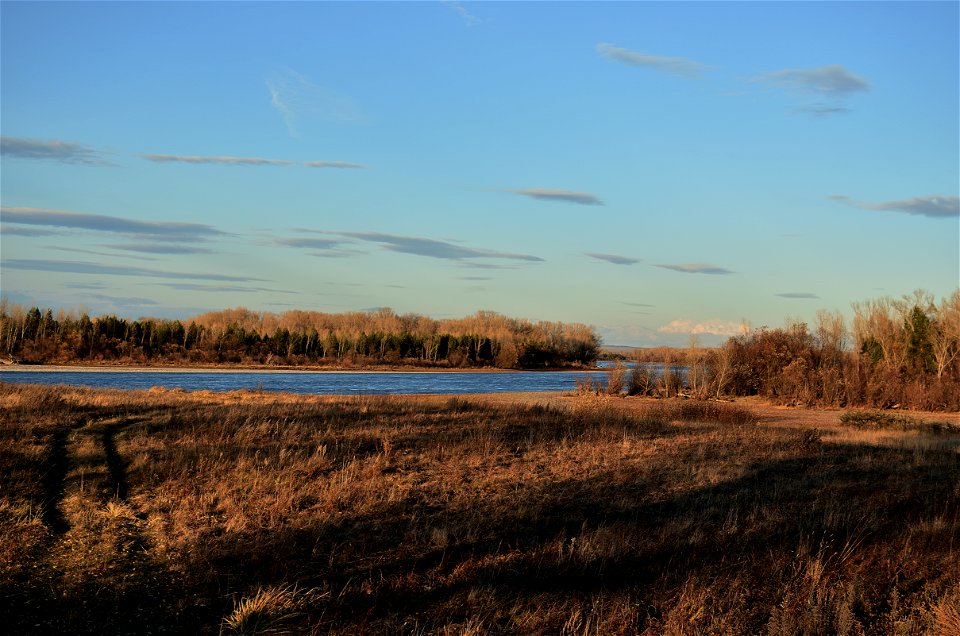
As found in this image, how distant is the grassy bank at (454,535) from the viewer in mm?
6570

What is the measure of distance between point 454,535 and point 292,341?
10125 centimetres

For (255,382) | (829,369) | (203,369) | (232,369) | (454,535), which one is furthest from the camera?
(232,369)

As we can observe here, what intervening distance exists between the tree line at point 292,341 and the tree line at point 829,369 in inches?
2409

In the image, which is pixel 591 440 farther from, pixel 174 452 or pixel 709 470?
pixel 174 452

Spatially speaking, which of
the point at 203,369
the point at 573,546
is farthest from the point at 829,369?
the point at 203,369

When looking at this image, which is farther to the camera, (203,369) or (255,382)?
(203,369)

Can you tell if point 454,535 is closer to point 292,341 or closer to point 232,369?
point 232,369

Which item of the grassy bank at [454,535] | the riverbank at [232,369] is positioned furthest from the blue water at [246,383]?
the grassy bank at [454,535]

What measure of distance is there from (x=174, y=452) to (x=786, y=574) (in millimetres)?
10184

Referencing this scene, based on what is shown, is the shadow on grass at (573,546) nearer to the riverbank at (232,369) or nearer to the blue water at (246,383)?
the blue water at (246,383)

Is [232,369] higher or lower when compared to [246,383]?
lower

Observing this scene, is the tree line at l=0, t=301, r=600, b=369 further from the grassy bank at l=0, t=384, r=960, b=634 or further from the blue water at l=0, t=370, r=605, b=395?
the grassy bank at l=0, t=384, r=960, b=634

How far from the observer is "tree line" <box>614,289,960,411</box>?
41906 mm

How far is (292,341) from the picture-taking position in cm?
10650
